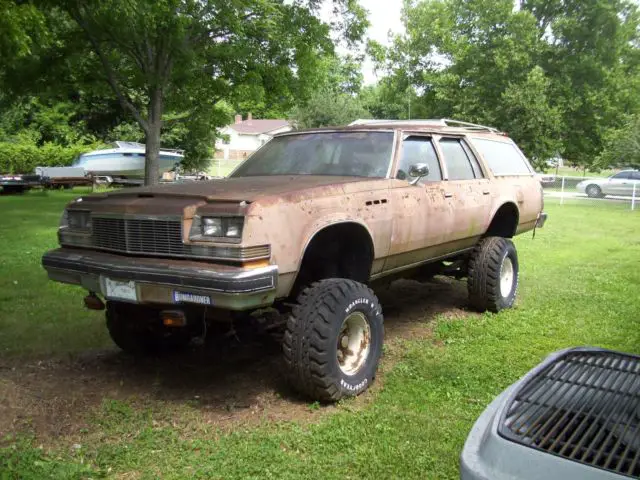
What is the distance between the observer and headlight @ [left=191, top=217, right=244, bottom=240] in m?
3.38

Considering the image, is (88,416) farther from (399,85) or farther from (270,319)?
(399,85)

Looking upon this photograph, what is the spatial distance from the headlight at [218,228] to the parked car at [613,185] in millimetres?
24794

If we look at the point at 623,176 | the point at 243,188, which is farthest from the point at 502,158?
the point at 623,176

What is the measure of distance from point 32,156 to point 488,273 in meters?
27.0

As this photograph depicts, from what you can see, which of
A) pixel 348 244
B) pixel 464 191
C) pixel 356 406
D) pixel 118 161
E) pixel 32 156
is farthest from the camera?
pixel 32 156

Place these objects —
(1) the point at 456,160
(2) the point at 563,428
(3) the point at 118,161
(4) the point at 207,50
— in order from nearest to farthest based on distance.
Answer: (2) the point at 563,428
(1) the point at 456,160
(4) the point at 207,50
(3) the point at 118,161

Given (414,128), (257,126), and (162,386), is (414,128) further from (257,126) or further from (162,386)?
(257,126)

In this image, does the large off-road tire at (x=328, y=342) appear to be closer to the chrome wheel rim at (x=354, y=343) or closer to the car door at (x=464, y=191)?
the chrome wheel rim at (x=354, y=343)

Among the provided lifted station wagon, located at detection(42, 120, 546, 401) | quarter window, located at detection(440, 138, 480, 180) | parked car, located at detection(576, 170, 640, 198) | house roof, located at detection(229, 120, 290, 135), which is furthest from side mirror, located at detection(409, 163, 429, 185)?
house roof, located at detection(229, 120, 290, 135)

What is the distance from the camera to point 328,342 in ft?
12.0

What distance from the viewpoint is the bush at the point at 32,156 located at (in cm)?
2653

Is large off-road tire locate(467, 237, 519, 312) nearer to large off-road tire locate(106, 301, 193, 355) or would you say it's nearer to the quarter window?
the quarter window

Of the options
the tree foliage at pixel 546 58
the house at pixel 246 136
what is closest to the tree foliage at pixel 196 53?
the tree foliage at pixel 546 58

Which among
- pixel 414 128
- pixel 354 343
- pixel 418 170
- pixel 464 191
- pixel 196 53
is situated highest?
pixel 196 53
